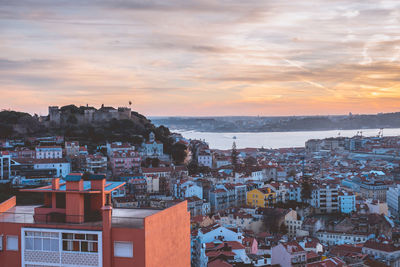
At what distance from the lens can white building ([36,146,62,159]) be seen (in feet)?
63.5

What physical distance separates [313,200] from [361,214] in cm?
217

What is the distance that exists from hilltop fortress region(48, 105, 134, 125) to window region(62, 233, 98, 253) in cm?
2326

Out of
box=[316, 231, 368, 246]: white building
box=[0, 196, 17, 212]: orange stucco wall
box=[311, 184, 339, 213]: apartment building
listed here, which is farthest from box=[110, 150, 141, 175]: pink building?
box=[0, 196, 17, 212]: orange stucco wall

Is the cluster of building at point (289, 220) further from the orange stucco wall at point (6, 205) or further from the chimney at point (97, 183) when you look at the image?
the chimney at point (97, 183)

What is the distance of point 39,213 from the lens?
9.19 feet

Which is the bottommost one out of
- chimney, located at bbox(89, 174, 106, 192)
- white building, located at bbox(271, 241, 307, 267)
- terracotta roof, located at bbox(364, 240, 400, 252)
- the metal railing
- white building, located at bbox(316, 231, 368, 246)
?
white building, located at bbox(316, 231, 368, 246)

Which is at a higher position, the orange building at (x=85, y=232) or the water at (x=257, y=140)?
the orange building at (x=85, y=232)

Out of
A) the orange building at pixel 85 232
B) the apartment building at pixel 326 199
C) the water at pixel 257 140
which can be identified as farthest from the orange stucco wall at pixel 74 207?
the water at pixel 257 140

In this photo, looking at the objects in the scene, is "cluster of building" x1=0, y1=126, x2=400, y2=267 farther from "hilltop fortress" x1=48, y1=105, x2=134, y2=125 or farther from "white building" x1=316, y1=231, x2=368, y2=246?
"hilltop fortress" x1=48, y1=105, x2=134, y2=125

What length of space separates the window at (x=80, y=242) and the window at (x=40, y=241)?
73 mm

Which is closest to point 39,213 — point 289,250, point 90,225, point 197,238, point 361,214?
point 90,225

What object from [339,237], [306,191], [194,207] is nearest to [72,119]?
[194,207]

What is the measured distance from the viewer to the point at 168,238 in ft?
9.20

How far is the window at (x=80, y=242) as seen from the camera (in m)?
2.59
